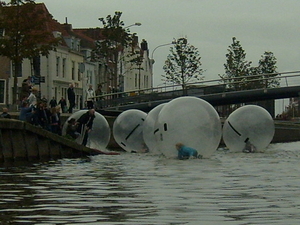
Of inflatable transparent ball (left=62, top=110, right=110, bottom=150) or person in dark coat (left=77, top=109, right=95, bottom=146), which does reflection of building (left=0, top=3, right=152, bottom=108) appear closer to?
inflatable transparent ball (left=62, top=110, right=110, bottom=150)

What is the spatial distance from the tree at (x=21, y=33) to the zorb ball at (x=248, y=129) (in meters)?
23.7

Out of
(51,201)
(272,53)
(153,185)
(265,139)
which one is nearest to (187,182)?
(153,185)

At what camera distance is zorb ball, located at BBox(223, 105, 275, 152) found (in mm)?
32469

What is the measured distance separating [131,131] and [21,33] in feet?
79.2

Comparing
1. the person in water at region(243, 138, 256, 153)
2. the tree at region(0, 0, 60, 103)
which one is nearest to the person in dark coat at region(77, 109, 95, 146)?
the person in water at region(243, 138, 256, 153)

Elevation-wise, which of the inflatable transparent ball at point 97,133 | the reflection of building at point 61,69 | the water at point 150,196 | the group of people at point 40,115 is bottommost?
the water at point 150,196

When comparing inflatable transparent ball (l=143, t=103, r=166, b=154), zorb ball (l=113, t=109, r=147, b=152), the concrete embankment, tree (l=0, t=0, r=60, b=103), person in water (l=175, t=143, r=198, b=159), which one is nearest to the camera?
person in water (l=175, t=143, r=198, b=159)

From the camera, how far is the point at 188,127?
2414 centimetres

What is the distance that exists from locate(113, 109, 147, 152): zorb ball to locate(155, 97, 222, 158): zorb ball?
8227 millimetres

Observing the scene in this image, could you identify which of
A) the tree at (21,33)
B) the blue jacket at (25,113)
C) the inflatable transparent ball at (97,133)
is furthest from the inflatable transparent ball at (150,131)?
the tree at (21,33)

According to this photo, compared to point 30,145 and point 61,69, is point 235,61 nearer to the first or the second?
point 61,69

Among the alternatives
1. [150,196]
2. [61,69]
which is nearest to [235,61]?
[61,69]

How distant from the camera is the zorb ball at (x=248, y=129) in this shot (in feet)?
107

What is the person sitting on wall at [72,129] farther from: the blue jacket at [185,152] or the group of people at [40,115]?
the blue jacket at [185,152]
